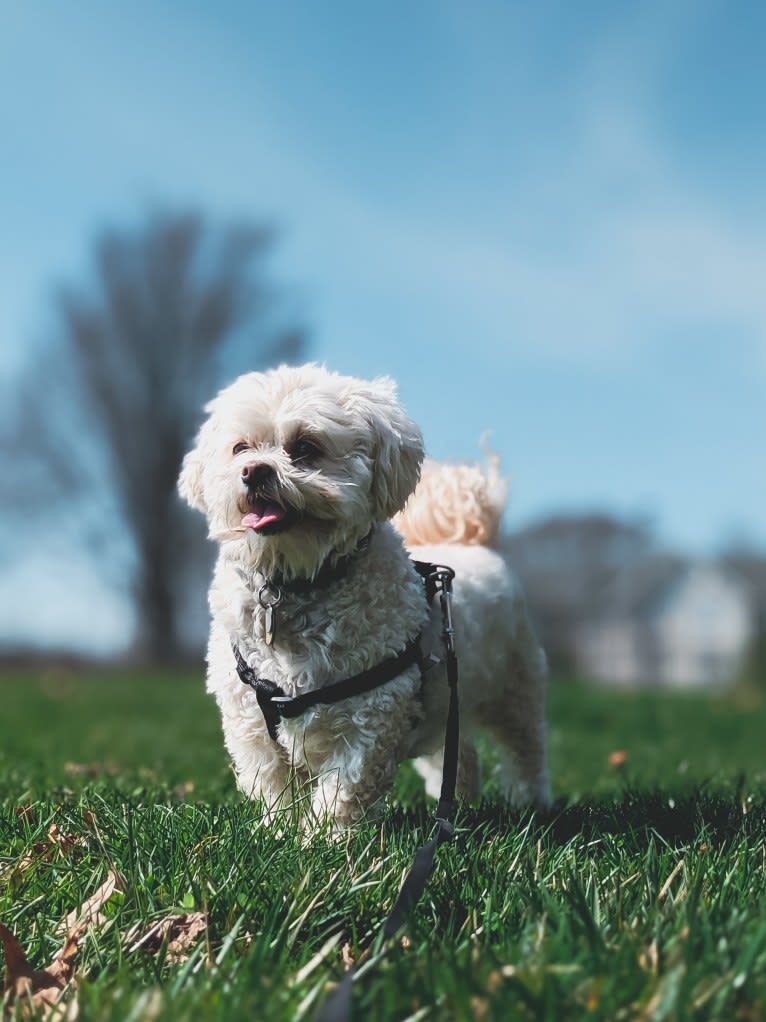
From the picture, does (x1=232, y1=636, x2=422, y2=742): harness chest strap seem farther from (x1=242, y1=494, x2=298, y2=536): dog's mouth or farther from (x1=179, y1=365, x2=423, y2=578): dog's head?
(x1=242, y1=494, x2=298, y2=536): dog's mouth

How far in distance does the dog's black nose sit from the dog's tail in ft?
5.38

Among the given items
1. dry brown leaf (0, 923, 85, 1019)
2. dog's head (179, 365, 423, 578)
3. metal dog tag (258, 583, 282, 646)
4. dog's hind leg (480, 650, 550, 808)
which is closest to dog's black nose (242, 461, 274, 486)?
dog's head (179, 365, 423, 578)

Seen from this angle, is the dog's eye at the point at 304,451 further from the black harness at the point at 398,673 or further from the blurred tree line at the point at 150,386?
the blurred tree line at the point at 150,386

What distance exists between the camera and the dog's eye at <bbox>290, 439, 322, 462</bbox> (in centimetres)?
347

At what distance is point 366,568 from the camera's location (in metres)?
3.65

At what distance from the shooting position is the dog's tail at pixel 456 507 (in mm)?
4941

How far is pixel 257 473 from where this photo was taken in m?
3.33

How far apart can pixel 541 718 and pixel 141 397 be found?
30864 mm

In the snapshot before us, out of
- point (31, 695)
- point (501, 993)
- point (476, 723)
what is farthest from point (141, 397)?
point (501, 993)

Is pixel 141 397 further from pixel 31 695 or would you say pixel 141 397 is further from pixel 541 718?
pixel 541 718

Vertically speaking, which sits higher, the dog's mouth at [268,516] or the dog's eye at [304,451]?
the dog's eye at [304,451]

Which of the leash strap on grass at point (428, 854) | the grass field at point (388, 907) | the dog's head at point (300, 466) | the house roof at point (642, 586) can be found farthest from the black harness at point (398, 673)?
the house roof at point (642, 586)

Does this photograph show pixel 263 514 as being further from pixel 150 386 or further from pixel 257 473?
pixel 150 386

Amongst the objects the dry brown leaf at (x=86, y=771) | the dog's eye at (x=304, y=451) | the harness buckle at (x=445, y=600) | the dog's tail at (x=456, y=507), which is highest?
the dog's eye at (x=304, y=451)
